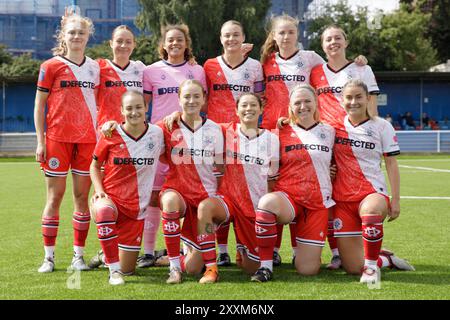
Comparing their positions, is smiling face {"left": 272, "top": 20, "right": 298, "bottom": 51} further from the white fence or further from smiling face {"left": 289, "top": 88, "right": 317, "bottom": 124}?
the white fence

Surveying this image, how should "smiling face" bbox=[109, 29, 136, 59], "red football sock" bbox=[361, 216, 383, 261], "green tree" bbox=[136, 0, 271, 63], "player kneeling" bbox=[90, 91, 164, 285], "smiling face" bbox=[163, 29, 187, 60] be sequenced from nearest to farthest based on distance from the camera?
1. "red football sock" bbox=[361, 216, 383, 261]
2. "player kneeling" bbox=[90, 91, 164, 285]
3. "smiling face" bbox=[109, 29, 136, 59]
4. "smiling face" bbox=[163, 29, 187, 60]
5. "green tree" bbox=[136, 0, 271, 63]

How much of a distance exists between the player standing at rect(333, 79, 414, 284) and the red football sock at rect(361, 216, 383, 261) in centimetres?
15

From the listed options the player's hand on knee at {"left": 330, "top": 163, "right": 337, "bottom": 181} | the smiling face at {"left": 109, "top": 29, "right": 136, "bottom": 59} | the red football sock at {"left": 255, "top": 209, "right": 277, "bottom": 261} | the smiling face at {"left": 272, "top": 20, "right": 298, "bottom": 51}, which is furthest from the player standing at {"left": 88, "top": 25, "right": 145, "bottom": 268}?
the player's hand on knee at {"left": 330, "top": 163, "right": 337, "bottom": 181}

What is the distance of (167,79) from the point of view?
17.3ft

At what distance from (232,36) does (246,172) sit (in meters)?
1.26

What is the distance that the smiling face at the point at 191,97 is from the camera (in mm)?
4578

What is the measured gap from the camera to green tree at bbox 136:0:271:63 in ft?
101

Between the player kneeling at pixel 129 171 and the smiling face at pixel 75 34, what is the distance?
2.57 feet

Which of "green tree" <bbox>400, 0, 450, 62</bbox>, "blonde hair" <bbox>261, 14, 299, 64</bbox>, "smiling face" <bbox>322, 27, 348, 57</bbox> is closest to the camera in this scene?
"smiling face" <bbox>322, 27, 348, 57</bbox>

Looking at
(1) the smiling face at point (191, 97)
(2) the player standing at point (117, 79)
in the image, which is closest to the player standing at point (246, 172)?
(1) the smiling face at point (191, 97)

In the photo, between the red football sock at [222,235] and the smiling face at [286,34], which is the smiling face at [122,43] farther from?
the red football sock at [222,235]

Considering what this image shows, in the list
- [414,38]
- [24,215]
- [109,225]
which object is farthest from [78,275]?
[414,38]

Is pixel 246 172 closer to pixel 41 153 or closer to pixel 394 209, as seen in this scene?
pixel 394 209
